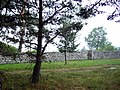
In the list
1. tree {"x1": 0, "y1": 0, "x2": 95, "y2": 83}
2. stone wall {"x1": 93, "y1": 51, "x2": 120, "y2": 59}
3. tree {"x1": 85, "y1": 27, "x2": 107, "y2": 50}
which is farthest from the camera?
tree {"x1": 85, "y1": 27, "x2": 107, "y2": 50}

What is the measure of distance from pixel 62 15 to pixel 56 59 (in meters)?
24.4

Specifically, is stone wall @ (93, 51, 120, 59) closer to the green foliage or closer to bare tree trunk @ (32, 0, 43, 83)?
bare tree trunk @ (32, 0, 43, 83)

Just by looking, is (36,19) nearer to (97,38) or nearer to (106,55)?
(106,55)

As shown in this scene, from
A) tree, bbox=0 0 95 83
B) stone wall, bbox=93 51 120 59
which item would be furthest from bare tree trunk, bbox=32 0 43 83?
stone wall, bbox=93 51 120 59

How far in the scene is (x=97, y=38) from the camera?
8694 centimetres

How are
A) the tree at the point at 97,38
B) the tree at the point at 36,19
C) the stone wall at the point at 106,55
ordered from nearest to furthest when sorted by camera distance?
1. the tree at the point at 36,19
2. the stone wall at the point at 106,55
3. the tree at the point at 97,38

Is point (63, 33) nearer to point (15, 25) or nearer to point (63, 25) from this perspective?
point (63, 25)

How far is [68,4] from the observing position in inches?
560

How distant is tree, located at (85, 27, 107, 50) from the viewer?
85.1 m

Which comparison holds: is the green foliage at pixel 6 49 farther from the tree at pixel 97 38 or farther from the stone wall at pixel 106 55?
the tree at pixel 97 38

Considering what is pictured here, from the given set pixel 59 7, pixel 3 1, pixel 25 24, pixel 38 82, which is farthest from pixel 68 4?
pixel 38 82

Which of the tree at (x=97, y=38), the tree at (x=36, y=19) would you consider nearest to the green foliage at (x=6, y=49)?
the tree at (x=36, y=19)

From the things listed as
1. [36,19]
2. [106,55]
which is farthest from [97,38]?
[36,19]

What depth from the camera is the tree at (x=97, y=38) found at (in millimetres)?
85125
